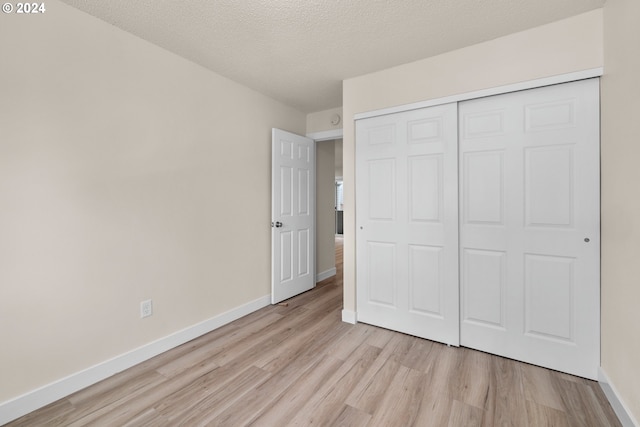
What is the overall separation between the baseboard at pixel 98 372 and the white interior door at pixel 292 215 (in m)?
0.82

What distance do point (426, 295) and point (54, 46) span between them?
321cm

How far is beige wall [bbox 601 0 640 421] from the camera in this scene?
1.42 m

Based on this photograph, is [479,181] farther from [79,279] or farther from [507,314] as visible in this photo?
[79,279]

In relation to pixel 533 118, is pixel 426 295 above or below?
below

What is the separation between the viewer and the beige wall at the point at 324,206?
169 inches

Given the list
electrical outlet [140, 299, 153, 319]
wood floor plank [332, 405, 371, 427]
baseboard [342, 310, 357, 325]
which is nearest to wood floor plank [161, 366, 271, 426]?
wood floor plank [332, 405, 371, 427]

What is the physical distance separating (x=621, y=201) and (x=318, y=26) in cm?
217

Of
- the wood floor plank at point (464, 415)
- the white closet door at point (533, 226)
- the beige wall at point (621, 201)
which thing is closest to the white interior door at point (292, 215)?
the white closet door at point (533, 226)

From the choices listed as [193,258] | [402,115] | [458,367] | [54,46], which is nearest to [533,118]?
[402,115]

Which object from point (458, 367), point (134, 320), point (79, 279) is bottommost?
point (458, 367)

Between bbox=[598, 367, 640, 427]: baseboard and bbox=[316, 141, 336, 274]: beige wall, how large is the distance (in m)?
3.10

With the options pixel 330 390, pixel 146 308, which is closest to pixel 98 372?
pixel 146 308

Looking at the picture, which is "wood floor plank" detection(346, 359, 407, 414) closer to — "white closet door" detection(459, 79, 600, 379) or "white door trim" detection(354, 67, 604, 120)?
"white closet door" detection(459, 79, 600, 379)

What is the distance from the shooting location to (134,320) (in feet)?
7.02
